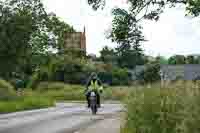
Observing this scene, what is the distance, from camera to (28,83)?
224 ft

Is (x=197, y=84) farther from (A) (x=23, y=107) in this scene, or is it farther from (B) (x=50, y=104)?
(B) (x=50, y=104)

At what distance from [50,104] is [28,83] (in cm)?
2658

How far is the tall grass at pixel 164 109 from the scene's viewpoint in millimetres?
10867

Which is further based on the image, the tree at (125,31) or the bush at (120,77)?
the bush at (120,77)

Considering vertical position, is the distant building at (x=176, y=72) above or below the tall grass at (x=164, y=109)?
above

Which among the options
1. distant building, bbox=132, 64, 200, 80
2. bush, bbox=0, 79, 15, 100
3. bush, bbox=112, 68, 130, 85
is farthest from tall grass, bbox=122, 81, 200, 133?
bush, bbox=112, 68, 130, 85

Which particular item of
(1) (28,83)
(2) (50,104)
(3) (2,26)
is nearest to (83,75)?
(1) (28,83)

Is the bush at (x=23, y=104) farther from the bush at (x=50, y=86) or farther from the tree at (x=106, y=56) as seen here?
the tree at (x=106, y=56)

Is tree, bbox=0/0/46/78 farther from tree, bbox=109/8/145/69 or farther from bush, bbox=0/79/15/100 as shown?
tree, bbox=109/8/145/69

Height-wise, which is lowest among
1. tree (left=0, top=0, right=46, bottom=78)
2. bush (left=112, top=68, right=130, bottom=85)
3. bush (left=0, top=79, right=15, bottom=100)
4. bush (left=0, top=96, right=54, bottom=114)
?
bush (left=0, top=96, right=54, bottom=114)

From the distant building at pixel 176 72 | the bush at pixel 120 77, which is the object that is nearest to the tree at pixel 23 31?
the distant building at pixel 176 72

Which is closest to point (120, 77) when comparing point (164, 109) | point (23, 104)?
point (23, 104)

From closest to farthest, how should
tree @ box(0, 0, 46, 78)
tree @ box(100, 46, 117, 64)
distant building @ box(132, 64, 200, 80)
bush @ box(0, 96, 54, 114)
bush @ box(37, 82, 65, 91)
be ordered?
1. distant building @ box(132, 64, 200, 80)
2. bush @ box(0, 96, 54, 114)
3. tree @ box(0, 0, 46, 78)
4. bush @ box(37, 82, 65, 91)
5. tree @ box(100, 46, 117, 64)

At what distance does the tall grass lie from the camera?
10867 millimetres
